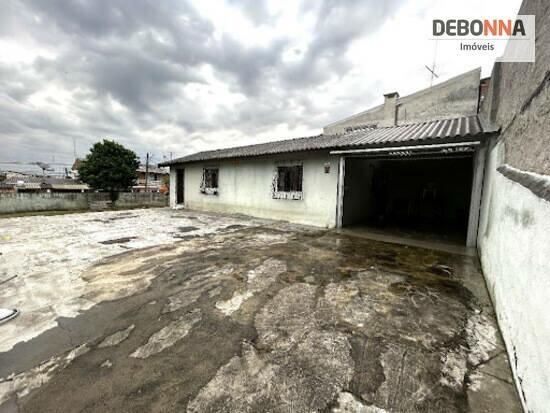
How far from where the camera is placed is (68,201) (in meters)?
13.7

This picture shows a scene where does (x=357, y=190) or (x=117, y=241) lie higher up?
(x=357, y=190)

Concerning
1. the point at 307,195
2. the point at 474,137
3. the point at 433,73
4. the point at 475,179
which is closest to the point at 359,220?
the point at 307,195

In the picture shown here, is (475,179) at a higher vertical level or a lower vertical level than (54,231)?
higher

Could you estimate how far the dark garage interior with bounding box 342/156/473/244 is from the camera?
7.20 metres

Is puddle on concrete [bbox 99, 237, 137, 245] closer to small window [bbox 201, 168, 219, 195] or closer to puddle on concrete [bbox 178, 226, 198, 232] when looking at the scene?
puddle on concrete [bbox 178, 226, 198, 232]

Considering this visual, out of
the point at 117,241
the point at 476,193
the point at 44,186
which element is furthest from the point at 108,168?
the point at 44,186

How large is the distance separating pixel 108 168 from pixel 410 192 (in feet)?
58.7

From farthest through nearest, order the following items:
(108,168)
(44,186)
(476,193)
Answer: (44,186), (108,168), (476,193)

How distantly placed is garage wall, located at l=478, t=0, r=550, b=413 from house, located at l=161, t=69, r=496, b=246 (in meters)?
2.12

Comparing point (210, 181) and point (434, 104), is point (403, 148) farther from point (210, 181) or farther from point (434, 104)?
point (434, 104)

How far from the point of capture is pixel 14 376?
4.67 feet

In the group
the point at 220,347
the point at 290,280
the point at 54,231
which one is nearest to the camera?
the point at 220,347

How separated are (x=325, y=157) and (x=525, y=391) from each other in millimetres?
5700

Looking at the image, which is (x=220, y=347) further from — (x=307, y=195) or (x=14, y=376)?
(x=307, y=195)
